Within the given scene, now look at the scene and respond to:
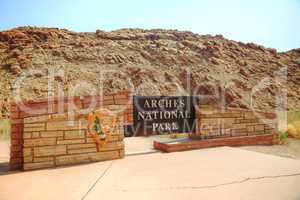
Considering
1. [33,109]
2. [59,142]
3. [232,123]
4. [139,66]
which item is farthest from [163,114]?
[139,66]

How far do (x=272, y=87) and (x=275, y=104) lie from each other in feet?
10.4

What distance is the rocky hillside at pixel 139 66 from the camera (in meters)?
25.9

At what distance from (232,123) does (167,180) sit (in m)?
4.35

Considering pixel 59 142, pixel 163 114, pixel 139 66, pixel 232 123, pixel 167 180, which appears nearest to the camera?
pixel 167 180

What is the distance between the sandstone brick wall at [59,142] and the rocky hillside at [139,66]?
61.5 ft

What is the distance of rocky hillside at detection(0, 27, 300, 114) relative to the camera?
84.9 feet

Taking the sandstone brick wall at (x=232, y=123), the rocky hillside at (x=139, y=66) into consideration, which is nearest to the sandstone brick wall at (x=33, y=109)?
the sandstone brick wall at (x=232, y=123)

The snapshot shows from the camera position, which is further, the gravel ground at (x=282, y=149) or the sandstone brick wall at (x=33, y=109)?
the gravel ground at (x=282, y=149)

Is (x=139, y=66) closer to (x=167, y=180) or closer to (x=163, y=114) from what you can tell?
(x=163, y=114)

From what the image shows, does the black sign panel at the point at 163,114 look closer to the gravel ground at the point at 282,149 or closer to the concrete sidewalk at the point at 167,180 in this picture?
the concrete sidewalk at the point at 167,180

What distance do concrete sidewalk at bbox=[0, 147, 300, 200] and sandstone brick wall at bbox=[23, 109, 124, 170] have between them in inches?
12.7

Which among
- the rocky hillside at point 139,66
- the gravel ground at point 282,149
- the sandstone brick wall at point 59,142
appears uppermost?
the rocky hillside at point 139,66

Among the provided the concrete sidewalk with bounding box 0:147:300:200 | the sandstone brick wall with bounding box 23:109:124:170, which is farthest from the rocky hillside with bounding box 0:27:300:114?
the concrete sidewalk with bounding box 0:147:300:200

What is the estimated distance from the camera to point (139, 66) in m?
29.4
